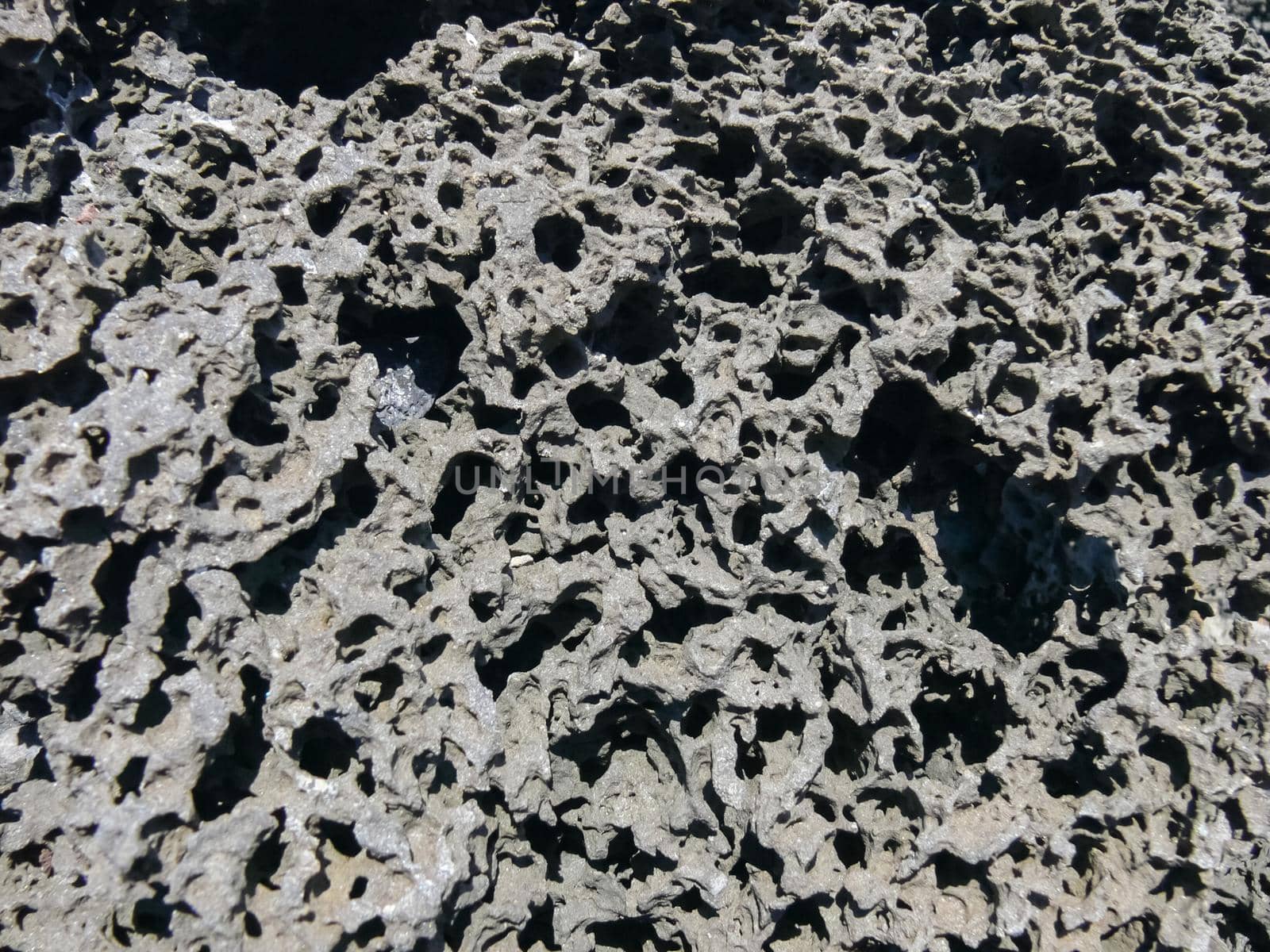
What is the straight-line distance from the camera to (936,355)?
2.78 m

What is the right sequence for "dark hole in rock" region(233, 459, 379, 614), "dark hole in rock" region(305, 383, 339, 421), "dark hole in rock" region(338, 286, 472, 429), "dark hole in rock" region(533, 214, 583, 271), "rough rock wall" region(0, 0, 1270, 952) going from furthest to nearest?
"dark hole in rock" region(338, 286, 472, 429)
"dark hole in rock" region(533, 214, 583, 271)
"dark hole in rock" region(305, 383, 339, 421)
"dark hole in rock" region(233, 459, 379, 614)
"rough rock wall" region(0, 0, 1270, 952)

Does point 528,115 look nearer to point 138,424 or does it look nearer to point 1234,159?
point 138,424

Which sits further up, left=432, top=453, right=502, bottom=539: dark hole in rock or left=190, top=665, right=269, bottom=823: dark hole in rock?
left=432, top=453, right=502, bottom=539: dark hole in rock

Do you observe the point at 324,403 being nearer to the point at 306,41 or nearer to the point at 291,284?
the point at 291,284

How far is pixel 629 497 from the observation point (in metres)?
2.76

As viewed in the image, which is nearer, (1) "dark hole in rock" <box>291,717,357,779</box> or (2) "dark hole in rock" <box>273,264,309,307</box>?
(1) "dark hole in rock" <box>291,717,357,779</box>

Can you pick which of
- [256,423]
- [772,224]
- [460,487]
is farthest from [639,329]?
[256,423]

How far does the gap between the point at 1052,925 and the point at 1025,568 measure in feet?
3.79

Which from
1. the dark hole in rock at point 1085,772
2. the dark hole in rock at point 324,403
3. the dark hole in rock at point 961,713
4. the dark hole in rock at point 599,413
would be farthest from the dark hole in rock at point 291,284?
the dark hole in rock at point 1085,772

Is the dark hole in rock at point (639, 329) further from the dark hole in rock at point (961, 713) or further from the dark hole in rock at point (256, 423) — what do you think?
the dark hole in rock at point (961, 713)

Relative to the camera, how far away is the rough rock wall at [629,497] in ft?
7.34

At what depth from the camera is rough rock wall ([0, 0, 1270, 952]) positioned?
2.24 m

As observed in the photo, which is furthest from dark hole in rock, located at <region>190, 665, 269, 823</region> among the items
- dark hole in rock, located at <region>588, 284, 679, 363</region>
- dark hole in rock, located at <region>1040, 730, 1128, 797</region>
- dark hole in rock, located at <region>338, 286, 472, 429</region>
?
dark hole in rock, located at <region>1040, 730, 1128, 797</region>

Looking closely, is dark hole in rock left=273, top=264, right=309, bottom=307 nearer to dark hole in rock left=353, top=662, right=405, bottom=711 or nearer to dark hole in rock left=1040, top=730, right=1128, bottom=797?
dark hole in rock left=353, top=662, right=405, bottom=711
